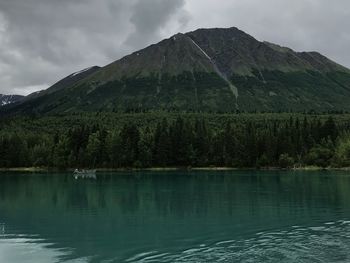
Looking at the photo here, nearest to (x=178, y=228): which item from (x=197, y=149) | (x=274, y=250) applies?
(x=274, y=250)

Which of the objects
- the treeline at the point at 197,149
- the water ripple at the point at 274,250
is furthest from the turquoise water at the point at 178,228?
the treeline at the point at 197,149

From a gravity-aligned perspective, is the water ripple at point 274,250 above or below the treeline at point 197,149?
below

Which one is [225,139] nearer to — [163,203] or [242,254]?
→ [163,203]

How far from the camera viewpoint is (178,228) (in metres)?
47.3

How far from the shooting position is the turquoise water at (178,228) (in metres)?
35.2

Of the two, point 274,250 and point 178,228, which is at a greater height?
point 178,228

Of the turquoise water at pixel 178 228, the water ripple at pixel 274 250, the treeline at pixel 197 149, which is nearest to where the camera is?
the water ripple at pixel 274 250

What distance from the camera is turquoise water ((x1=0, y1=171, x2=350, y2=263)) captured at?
3519 cm

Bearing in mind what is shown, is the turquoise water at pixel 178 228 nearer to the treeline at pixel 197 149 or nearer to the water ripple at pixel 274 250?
the water ripple at pixel 274 250

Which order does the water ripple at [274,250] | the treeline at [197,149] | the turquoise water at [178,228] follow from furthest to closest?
the treeline at [197,149], the turquoise water at [178,228], the water ripple at [274,250]

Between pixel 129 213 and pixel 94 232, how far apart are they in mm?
14395

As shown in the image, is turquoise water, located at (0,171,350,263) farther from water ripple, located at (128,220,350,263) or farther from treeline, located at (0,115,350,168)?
treeline, located at (0,115,350,168)

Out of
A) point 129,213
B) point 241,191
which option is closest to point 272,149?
point 241,191

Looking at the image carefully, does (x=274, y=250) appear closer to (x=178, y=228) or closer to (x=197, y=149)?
(x=178, y=228)
